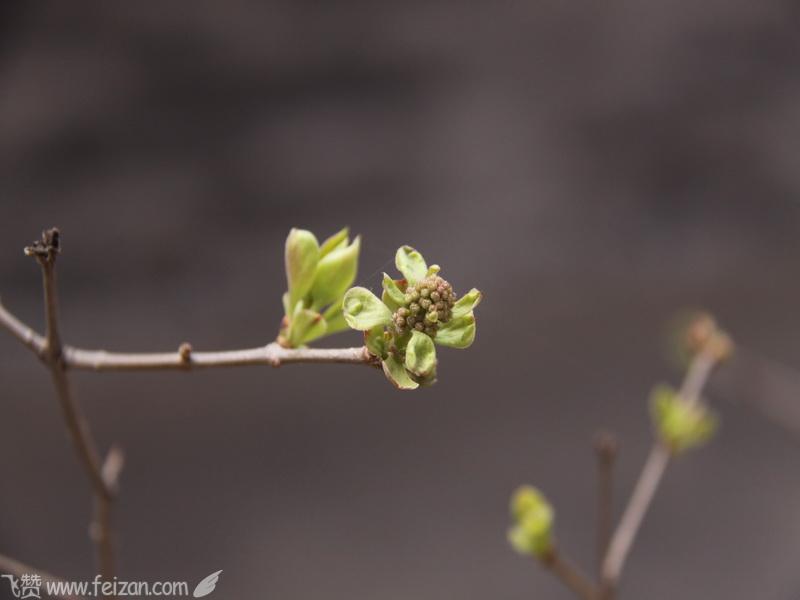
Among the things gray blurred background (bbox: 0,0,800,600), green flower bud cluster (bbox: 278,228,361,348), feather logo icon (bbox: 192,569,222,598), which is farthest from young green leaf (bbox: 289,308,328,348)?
gray blurred background (bbox: 0,0,800,600)

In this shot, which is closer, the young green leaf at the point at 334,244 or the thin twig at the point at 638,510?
the young green leaf at the point at 334,244

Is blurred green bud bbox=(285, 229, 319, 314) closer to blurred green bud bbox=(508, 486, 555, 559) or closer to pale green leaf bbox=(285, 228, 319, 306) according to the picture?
pale green leaf bbox=(285, 228, 319, 306)

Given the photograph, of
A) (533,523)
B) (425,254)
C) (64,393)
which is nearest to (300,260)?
(64,393)

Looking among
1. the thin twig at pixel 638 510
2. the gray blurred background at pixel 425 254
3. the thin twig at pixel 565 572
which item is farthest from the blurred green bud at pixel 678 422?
the gray blurred background at pixel 425 254

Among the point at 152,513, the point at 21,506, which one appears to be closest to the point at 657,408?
the point at 152,513

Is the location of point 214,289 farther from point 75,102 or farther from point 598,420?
point 598,420

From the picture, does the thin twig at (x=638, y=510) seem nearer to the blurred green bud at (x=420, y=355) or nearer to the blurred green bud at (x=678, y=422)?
the blurred green bud at (x=678, y=422)

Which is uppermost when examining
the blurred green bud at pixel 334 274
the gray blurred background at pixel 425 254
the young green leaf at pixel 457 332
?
the gray blurred background at pixel 425 254
